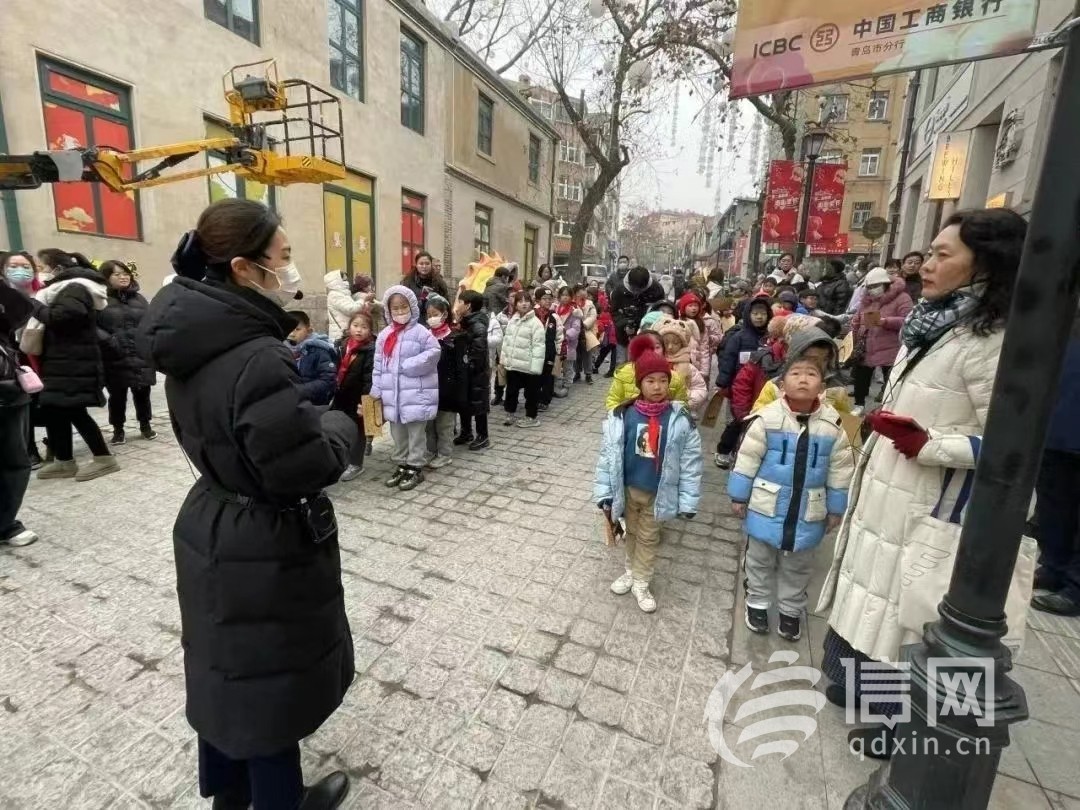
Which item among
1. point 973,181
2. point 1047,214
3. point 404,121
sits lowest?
point 1047,214

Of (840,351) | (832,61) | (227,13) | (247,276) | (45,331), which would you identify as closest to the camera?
(247,276)

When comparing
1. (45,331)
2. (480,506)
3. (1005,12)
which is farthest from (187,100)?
(1005,12)

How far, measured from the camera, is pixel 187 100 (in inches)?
360

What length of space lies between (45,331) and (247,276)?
450cm

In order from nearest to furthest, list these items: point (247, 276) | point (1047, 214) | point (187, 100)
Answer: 1. point (1047, 214)
2. point (247, 276)
3. point (187, 100)

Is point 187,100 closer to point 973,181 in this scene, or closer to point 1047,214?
point 1047,214

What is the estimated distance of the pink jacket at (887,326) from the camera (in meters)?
6.94

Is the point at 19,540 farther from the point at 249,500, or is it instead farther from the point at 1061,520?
the point at 1061,520

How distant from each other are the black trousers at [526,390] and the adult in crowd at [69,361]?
4.26 metres

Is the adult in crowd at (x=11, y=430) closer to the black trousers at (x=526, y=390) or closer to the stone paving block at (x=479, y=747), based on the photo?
the stone paving block at (x=479, y=747)

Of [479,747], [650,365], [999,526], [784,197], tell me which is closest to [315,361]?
[650,365]

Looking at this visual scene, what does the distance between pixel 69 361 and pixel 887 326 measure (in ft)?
28.3

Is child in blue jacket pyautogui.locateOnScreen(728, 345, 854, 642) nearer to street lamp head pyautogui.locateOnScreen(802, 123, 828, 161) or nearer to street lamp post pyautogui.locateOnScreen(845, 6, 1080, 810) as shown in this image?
street lamp post pyautogui.locateOnScreen(845, 6, 1080, 810)

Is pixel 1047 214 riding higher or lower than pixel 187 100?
lower
